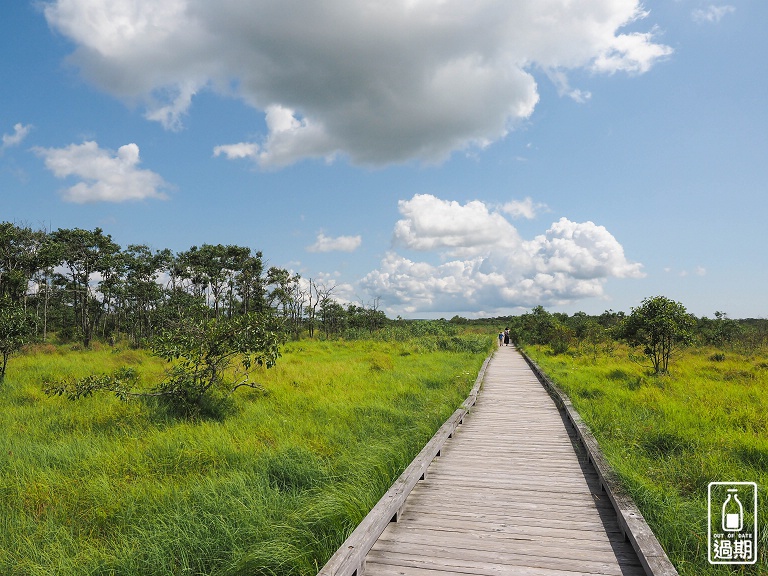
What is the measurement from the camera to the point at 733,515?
4.11 metres

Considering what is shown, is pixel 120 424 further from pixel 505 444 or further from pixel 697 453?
pixel 697 453

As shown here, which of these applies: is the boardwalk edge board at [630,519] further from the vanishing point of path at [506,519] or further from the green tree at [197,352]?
the green tree at [197,352]

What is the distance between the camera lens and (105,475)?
5773 mm

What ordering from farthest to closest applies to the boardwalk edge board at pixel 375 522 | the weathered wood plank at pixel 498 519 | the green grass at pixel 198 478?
the green grass at pixel 198 478, the weathered wood plank at pixel 498 519, the boardwalk edge board at pixel 375 522

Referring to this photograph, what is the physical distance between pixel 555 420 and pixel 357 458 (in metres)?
4.76

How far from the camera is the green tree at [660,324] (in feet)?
49.0

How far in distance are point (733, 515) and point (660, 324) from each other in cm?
1263

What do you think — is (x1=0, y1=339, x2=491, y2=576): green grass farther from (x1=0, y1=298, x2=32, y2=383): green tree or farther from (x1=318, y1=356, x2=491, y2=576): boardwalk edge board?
(x1=0, y1=298, x2=32, y2=383): green tree

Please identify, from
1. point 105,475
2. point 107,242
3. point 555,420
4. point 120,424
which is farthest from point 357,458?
point 107,242

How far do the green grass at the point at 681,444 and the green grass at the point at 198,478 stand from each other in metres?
2.81

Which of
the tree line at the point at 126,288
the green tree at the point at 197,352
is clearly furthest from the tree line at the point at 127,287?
the green tree at the point at 197,352

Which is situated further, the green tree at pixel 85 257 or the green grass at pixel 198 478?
the green tree at pixel 85 257

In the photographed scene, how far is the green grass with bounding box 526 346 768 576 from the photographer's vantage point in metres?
3.97

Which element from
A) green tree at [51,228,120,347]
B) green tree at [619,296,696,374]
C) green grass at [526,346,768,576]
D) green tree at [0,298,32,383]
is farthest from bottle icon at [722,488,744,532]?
green tree at [51,228,120,347]
